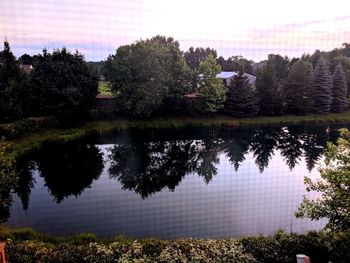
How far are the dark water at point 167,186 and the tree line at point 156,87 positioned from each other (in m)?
1.99

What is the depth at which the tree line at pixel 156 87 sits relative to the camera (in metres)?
12.6

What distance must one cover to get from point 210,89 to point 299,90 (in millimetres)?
4489

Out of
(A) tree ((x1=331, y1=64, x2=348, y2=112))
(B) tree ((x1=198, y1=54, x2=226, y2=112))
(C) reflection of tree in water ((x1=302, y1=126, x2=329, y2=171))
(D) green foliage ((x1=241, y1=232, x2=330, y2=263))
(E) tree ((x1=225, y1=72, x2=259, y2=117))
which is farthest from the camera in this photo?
(A) tree ((x1=331, y1=64, x2=348, y2=112))

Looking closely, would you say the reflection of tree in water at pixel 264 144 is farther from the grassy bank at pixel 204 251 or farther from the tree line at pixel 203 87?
the grassy bank at pixel 204 251

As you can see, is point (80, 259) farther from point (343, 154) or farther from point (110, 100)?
point (110, 100)

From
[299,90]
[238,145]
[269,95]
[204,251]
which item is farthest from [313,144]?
[204,251]

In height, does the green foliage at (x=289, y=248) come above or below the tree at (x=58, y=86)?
below

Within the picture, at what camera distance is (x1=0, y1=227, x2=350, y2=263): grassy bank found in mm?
3410

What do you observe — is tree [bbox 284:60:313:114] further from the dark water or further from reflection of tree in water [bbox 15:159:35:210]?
reflection of tree in water [bbox 15:159:35:210]

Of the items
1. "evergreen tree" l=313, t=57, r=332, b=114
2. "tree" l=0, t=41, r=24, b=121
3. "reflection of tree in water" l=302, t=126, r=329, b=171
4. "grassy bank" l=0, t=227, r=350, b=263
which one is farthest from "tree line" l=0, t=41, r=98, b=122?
"evergreen tree" l=313, t=57, r=332, b=114

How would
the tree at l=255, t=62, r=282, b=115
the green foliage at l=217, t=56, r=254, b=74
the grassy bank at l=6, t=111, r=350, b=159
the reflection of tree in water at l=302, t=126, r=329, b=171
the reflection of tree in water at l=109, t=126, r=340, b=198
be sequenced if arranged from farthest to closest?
the green foliage at l=217, t=56, r=254, b=74 → the tree at l=255, t=62, r=282, b=115 → the grassy bank at l=6, t=111, r=350, b=159 → the reflection of tree in water at l=302, t=126, r=329, b=171 → the reflection of tree in water at l=109, t=126, r=340, b=198

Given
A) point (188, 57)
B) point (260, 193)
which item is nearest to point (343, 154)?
point (260, 193)

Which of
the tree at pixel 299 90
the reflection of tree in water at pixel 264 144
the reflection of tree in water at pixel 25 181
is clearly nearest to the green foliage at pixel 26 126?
the reflection of tree in water at pixel 25 181

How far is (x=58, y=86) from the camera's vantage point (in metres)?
12.7
